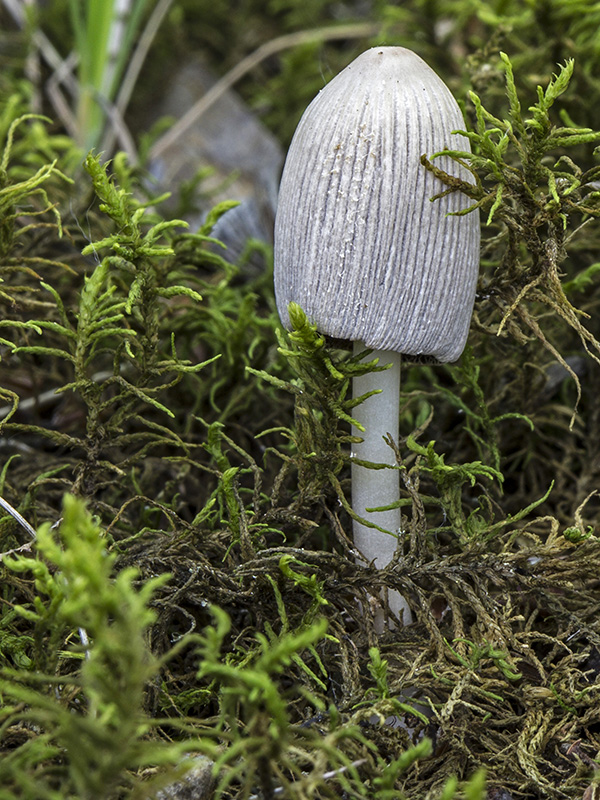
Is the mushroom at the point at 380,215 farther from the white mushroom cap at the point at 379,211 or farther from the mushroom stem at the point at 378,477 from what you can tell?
the mushroom stem at the point at 378,477

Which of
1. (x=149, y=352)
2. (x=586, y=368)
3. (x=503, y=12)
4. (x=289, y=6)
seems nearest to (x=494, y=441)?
(x=586, y=368)

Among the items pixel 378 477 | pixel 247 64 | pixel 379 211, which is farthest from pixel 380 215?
pixel 247 64

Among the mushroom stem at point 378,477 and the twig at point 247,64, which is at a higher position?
the twig at point 247,64

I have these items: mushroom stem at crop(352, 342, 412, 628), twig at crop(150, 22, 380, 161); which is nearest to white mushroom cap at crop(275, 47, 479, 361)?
mushroom stem at crop(352, 342, 412, 628)

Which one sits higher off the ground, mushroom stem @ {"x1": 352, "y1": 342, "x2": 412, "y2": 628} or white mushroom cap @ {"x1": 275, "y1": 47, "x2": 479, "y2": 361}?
white mushroom cap @ {"x1": 275, "y1": 47, "x2": 479, "y2": 361}

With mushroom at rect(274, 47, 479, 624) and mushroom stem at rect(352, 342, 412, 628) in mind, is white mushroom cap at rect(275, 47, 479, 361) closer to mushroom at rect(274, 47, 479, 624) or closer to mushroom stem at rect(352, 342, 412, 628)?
mushroom at rect(274, 47, 479, 624)

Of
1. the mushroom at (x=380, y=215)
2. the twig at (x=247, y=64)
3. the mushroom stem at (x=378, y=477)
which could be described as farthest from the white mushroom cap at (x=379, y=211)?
the twig at (x=247, y=64)

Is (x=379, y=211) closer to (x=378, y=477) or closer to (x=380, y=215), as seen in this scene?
(x=380, y=215)

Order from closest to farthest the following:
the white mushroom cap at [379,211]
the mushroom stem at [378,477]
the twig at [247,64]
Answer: the white mushroom cap at [379,211]
the mushroom stem at [378,477]
the twig at [247,64]
